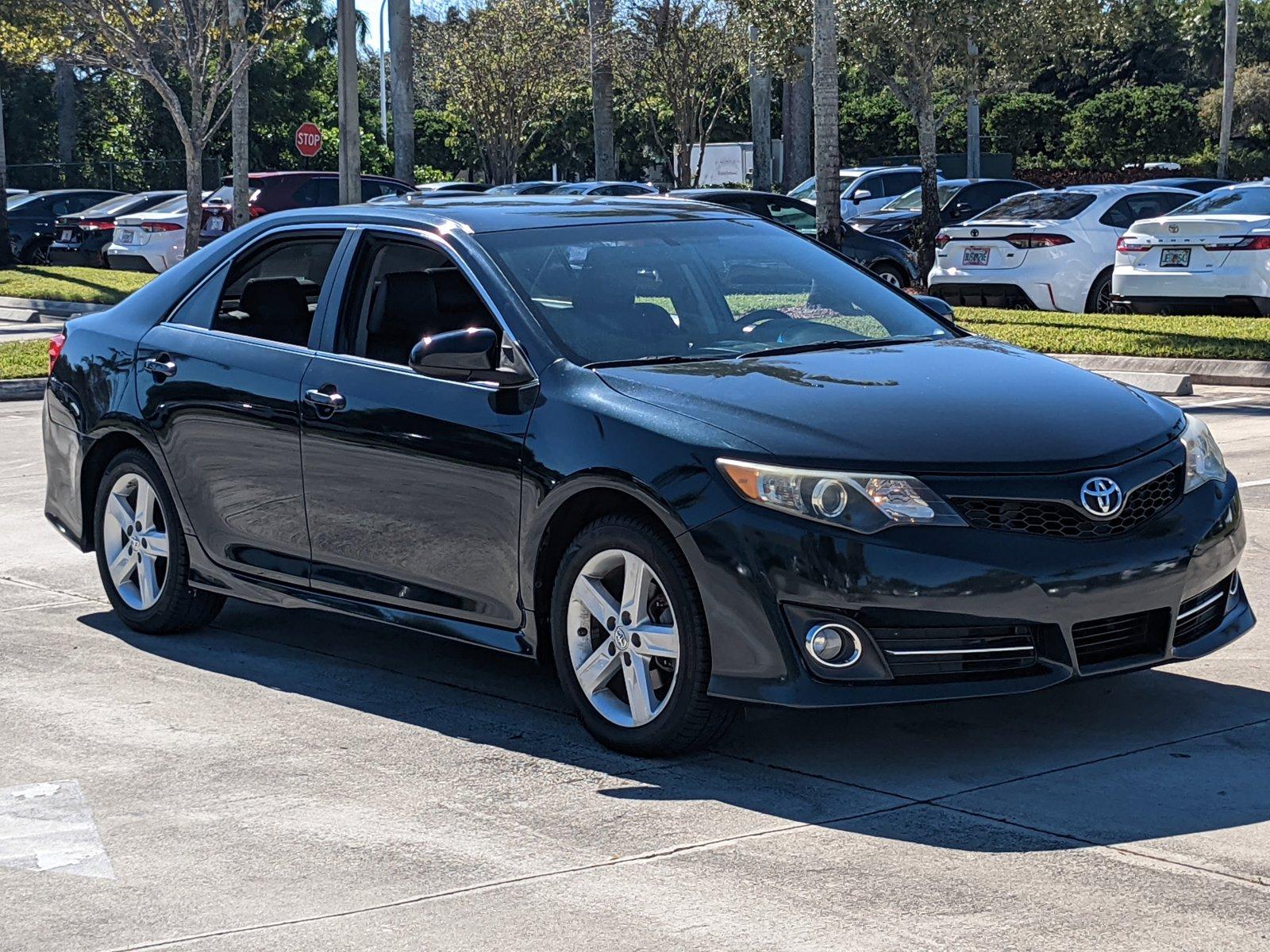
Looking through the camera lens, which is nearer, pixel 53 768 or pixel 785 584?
pixel 785 584

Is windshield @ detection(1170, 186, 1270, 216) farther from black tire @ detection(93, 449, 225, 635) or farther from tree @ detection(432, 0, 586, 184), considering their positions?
tree @ detection(432, 0, 586, 184)

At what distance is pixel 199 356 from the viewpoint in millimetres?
7004

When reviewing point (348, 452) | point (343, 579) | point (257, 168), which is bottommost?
point (343, 579)

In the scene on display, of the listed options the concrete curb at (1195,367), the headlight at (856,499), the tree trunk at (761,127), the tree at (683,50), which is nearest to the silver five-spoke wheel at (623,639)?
the headlight at (856,499)

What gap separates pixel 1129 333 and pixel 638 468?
13.2 m

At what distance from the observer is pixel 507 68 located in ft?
165

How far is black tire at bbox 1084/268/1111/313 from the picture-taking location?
20500 millimetres

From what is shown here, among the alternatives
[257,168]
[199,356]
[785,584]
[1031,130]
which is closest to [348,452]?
[199,356]

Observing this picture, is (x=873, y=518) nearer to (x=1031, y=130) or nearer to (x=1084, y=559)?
(x=1084, y=559)

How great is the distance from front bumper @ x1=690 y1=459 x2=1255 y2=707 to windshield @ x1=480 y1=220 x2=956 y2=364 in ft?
3.47

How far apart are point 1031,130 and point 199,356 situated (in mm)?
56447

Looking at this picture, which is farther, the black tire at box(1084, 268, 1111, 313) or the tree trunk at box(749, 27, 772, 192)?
the tree trunk at box(749, 27, 772, 192)

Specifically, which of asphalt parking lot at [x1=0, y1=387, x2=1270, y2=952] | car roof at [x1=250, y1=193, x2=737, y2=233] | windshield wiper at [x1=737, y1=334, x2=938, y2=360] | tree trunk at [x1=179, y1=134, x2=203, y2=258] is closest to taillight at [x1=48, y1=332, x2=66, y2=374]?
car roof at [x1=250, y1=193, x2=737, y2=233]

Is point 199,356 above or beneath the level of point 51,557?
above
